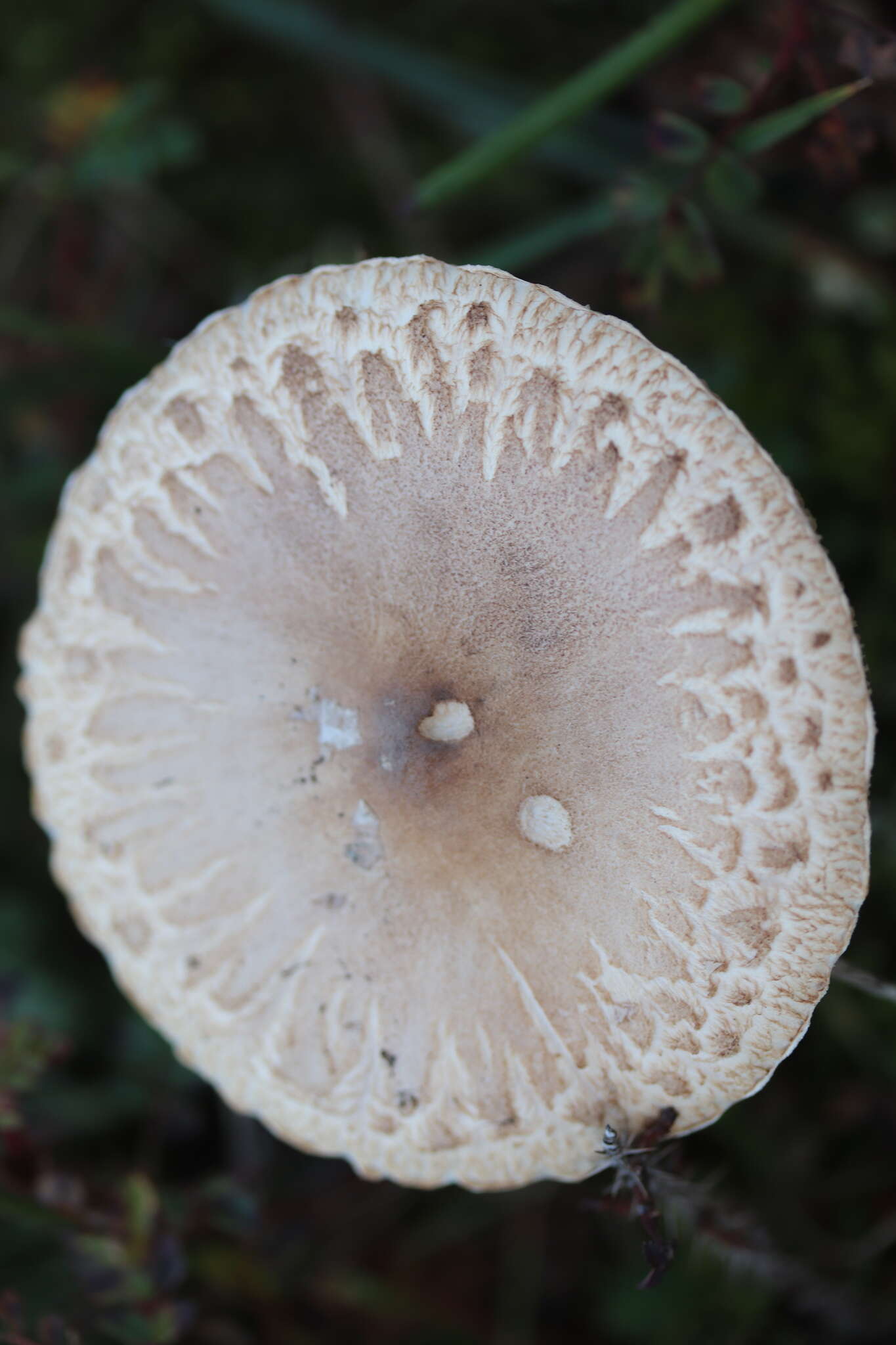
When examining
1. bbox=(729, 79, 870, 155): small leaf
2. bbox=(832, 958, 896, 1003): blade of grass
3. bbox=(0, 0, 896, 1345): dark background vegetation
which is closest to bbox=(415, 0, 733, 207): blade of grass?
bbox=(0, 0, 896, 1345): dark background vegetation

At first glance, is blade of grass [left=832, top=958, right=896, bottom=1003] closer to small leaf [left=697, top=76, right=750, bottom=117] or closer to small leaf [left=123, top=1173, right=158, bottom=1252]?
small leaf [left=123, top=1173, right=158, bottom=1252]

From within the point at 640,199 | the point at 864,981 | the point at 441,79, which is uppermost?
the point at 441,79

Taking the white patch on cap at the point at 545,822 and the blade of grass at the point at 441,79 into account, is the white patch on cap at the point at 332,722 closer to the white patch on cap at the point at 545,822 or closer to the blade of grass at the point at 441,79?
the white patch on cap at the point at 545,822

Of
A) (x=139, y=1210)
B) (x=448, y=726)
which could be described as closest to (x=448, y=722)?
(x=448, y=726)

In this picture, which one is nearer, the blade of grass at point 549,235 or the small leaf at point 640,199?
the small leaf at point 640,199

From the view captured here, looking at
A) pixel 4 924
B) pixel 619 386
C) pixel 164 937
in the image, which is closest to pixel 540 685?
pixel 619 386

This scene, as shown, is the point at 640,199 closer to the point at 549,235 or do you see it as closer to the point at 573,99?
the point at 573,99

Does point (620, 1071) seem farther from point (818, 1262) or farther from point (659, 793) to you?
point (818, 1262)

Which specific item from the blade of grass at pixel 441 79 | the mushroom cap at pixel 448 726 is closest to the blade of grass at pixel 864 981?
the mushroom cap at pixel 448 726
